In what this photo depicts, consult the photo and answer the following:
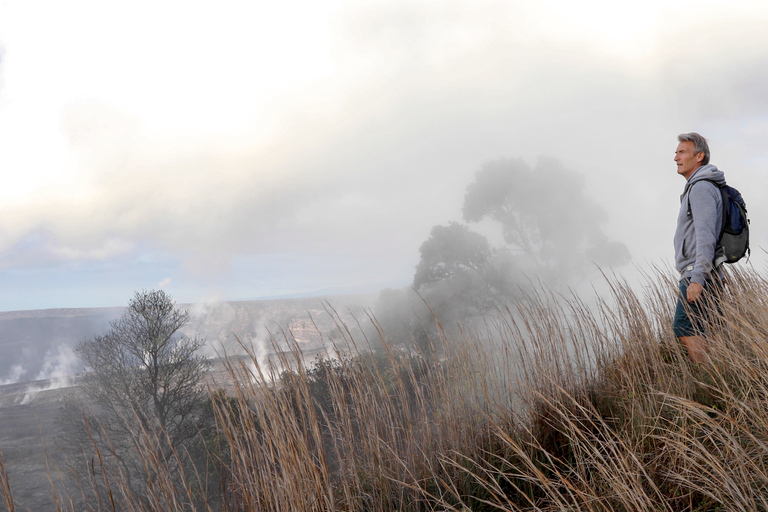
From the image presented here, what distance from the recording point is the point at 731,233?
2.15 m

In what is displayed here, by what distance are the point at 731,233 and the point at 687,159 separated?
48 cm

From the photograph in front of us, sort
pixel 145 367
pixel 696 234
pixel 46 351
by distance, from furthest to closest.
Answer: pixel 46 351 < pixel 145 367 < pixel 696 234

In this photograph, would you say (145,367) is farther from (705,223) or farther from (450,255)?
(705,223)

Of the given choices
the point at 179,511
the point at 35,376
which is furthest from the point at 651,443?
the point at 35,376

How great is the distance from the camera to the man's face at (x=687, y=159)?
229 cm

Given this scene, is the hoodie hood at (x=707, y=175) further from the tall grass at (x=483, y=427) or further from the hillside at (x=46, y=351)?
the hillside at (x=46, y=351)

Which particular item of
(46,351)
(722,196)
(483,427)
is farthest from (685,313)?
(46,351)

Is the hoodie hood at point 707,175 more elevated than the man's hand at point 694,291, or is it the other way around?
the hoodie hood at point 707,175

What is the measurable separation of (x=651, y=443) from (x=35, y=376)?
91977 mm

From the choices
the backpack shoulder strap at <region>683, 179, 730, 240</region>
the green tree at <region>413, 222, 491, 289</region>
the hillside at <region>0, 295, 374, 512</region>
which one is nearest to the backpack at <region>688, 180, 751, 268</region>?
the backpack shoulder strap at <region>683, 179, 730, 240</region>

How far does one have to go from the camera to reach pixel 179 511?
1408 millimetres

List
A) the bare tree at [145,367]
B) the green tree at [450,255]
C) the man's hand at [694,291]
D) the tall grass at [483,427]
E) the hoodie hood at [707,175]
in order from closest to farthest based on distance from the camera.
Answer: the tall grass at [483,427]
the man's hand at [694,291]
the hoodie hood at [707,175]
the bare tree at [145,367]
the green tree at [450,255]

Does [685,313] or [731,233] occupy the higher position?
[731,233]

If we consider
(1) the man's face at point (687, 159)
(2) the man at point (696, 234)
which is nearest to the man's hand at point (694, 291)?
(2) the man at point (696, 234)
